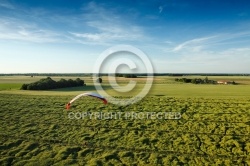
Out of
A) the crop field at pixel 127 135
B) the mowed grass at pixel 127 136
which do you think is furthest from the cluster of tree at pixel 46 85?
the mowed grass at pixel 127 136

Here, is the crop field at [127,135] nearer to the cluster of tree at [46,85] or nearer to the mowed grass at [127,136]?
the mowed grass at [127,136]

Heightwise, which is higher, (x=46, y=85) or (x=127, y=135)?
(x=46, y=85)

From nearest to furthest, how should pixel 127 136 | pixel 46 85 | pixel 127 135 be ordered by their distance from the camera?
pixel 127 136 → pixel 127 135 → pixel 46 85

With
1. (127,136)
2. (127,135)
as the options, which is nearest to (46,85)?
(127,135)

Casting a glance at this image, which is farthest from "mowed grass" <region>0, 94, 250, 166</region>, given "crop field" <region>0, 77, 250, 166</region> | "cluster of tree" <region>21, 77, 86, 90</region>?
"cluster of tree" <region>21, 77, 86, 90</region>

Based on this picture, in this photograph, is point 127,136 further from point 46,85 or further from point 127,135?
point 46,85

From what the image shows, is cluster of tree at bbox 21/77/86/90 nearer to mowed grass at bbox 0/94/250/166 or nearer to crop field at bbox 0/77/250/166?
crop field at bbox 0/77/250/166

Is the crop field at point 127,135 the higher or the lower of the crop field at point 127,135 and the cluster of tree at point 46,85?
the lower

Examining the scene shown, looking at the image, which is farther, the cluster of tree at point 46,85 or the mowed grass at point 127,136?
the cluster of tree at point 46,85
